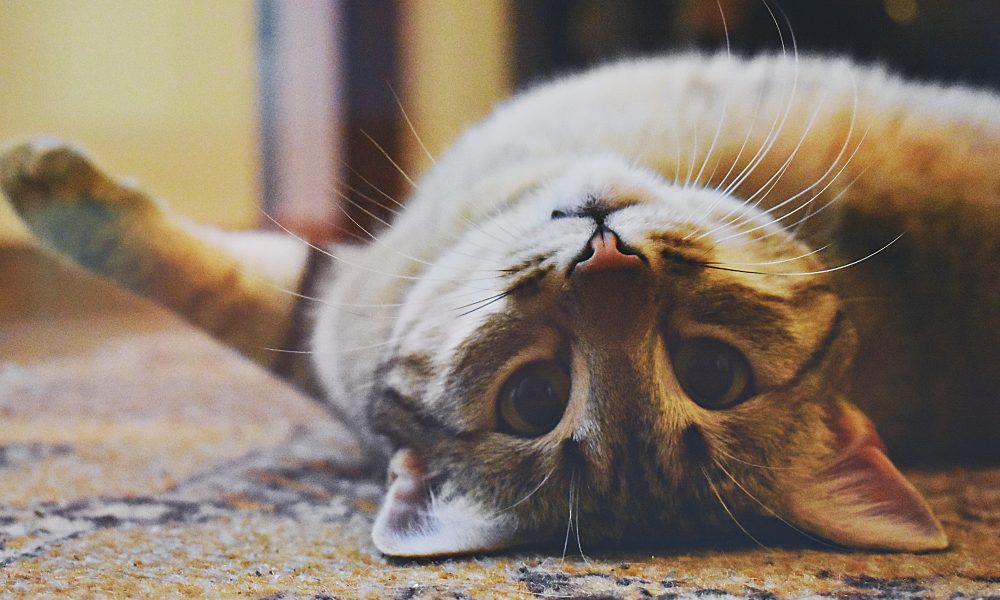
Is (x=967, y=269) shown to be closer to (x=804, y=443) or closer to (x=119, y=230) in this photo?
(x=804, y=443)

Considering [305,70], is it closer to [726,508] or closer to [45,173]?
[45,173]

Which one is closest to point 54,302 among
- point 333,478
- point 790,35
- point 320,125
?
point 320,125

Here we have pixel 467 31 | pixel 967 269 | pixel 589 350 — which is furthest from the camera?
pixel 467 31

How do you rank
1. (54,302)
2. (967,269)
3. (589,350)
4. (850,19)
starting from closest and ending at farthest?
1. (589,350)
2. (967,269)
3. (850,19)
4. (54,302)

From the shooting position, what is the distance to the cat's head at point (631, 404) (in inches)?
33.3

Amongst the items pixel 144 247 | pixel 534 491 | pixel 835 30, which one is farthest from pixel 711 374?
pixel 835 30

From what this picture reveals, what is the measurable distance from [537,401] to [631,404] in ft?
0.33

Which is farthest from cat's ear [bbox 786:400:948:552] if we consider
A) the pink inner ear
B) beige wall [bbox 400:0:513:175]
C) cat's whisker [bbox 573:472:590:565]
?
beige wall [bbox 400:0:513:175]

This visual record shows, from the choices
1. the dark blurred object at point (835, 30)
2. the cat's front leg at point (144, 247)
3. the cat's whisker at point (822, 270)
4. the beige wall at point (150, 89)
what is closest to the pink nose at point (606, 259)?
the cat's whisker at point (822, 270)

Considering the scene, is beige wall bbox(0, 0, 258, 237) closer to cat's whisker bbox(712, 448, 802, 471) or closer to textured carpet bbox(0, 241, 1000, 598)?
textured carpet bbox(0, 241, 1000, 598)

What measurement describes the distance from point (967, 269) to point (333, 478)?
2.88 ft

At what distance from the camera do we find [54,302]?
244 cm

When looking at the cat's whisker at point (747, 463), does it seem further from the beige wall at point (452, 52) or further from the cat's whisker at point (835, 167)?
the beige wall at point (452, 52)

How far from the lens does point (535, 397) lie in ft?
2.91
